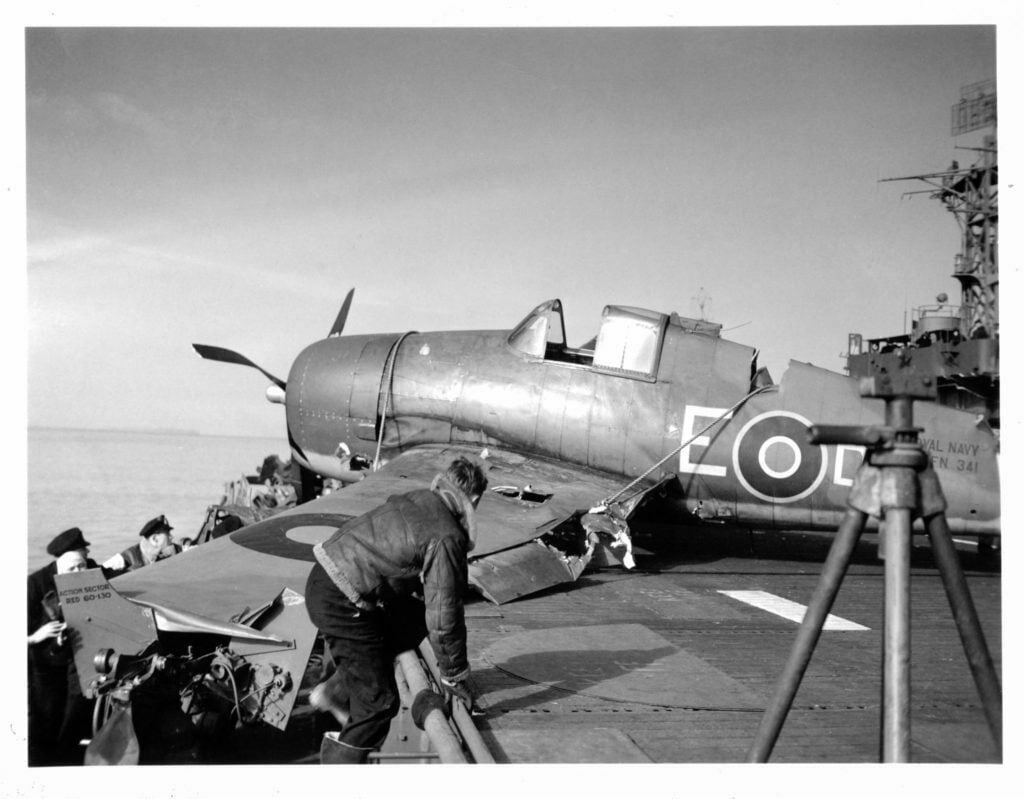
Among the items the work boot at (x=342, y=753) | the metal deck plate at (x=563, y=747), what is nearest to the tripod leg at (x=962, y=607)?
the metal deck plate at (x=563, y=747)

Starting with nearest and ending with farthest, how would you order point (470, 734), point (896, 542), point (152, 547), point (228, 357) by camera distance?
point (896, 542)
point (470, 734)
point (152, 547)
point (228, 357)

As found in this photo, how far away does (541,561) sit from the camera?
21.2ft

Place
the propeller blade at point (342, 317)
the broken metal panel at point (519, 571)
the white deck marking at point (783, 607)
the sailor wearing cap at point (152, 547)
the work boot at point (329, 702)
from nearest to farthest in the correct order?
1. the work boot at point (329, 702)
2. the white deck marking at point (783, 607)
3. the broken metal panel at point (519, 571)
4. the sailor wearing cap at point (152, 547)
5. the propeller blade at point (342, 317)

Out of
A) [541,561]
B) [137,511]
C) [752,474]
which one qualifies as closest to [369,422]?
[541,561]

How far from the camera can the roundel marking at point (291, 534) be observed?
5.37m

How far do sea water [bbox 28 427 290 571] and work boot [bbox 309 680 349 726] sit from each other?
179cm

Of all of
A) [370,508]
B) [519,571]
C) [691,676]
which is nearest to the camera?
[691,676]

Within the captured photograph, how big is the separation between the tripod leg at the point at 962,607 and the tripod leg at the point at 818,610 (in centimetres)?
21

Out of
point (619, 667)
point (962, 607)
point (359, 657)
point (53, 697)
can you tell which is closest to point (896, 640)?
point (962, 607)

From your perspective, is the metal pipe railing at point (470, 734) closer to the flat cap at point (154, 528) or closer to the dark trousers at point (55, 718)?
the dark trousers at point (55, 718)

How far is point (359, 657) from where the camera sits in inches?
129

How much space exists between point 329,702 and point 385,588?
82 cm

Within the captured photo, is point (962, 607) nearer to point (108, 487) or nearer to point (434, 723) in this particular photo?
point (434, 723)
